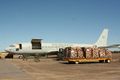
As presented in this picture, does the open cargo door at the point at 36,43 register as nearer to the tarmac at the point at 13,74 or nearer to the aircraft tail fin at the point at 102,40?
the aircraft tail fin at the point at 102,40

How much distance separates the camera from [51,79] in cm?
1758

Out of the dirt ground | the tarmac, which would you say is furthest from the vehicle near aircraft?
the tarmac

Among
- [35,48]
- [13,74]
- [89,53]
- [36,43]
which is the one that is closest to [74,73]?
[13,74]

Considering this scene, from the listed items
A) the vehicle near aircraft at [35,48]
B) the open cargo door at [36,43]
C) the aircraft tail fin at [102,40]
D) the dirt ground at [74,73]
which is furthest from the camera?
the aircraft tail fin at [102,40]

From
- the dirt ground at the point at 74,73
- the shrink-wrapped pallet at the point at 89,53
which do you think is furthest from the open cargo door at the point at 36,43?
the dirt ground at the point at 74,73

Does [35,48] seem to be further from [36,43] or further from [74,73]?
[74,73]

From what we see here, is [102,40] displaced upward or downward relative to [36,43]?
upward

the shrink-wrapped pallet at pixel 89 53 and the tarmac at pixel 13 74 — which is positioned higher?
the shrink-wrapped pallet at pixel 89 53

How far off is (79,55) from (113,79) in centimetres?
2319

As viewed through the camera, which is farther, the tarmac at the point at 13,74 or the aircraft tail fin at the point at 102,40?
the aircraft tail fin at the point at 102,40

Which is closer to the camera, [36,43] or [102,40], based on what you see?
[36,43]

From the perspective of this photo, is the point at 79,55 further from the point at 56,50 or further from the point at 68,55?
the point at 56,50

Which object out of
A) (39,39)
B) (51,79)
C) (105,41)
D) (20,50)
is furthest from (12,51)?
(51,79)

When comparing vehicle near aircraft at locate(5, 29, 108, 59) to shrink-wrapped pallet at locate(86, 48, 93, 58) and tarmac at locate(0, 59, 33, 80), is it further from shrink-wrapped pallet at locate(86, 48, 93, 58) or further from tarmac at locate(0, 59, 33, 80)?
tarmac at locate(0, 59, 33, 80)
